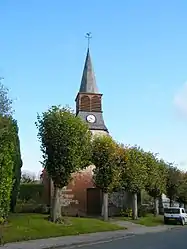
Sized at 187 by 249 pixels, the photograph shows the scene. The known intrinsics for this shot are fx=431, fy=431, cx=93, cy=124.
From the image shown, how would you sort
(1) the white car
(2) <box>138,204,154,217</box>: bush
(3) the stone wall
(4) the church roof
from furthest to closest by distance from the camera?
(4) the church roof, (3) the stone wall, (2) <box>138,204,154,217</box>: bush, (1) the white car

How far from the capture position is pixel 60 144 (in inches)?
1123

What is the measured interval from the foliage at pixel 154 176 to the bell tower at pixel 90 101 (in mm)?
9551

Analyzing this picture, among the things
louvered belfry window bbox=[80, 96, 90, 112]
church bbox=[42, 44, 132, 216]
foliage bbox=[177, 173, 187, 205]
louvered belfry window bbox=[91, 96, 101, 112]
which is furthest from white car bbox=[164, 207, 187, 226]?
louvered belfry window bbox=[80, 96, 90, 112]

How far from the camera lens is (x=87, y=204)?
49.5 meters

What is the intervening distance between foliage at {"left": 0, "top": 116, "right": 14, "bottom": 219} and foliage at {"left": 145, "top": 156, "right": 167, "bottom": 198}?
86.5 ft

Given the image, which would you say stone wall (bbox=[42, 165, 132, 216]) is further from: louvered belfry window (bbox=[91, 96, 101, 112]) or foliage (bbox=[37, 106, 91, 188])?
foliage (bbox=[37, 106, 91, 188])

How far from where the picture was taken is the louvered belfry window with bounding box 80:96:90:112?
55.5 meters

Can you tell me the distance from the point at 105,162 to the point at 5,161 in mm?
17928

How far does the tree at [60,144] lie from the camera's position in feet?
93.6

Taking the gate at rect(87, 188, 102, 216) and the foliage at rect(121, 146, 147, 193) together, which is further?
the gate at rect(87, 188, 102, 216)

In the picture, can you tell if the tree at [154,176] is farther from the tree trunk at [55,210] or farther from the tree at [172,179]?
the tree trunk at [55,210]

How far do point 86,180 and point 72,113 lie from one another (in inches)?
804

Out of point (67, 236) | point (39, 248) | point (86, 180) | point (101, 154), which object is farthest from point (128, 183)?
point (39, 248)

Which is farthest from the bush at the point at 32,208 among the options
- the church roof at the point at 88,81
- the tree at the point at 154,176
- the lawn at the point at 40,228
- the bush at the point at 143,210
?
the church roof at the point at 88,81
